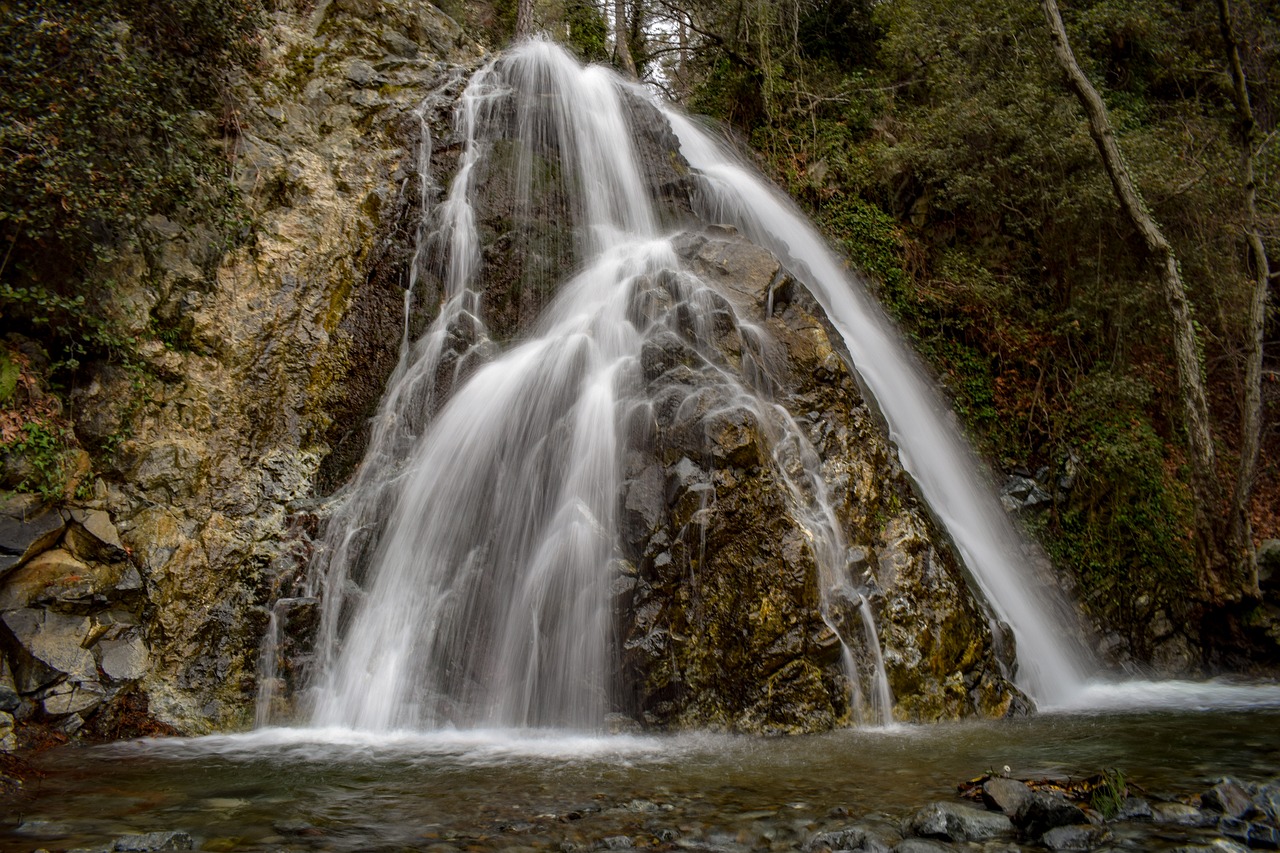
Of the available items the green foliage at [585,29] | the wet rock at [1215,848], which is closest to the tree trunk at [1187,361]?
the wet rock at [1215,848]

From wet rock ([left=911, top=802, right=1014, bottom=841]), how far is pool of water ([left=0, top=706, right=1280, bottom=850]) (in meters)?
0.17

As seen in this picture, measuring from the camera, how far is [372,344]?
9.85 metres

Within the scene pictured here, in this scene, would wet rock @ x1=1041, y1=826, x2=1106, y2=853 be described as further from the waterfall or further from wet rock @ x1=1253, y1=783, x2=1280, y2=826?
the waterfall

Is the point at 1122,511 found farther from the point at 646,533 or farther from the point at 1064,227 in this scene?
the point at 646,533

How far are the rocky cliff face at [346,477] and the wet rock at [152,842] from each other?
347 centimetres

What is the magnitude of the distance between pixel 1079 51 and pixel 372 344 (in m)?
13.2

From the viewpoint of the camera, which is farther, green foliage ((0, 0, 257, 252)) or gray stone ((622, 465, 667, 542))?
green foliage ((0, 0, 257, 252))

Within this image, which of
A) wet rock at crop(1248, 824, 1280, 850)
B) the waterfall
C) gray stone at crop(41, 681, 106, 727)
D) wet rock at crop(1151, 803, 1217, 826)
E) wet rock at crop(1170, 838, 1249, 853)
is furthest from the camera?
the waterfall

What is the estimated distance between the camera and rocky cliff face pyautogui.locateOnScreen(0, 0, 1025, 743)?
6.47 m

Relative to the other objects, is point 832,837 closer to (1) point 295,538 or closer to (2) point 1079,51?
(1) point 295,538

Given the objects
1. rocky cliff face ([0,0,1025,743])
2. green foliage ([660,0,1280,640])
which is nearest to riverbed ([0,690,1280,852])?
rocky cliff face ([0,0,1025,743])

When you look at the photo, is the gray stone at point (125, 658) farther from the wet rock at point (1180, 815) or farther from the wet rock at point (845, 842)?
the wet rock at point (1180, 815)

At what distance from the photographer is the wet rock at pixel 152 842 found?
3.64 metres

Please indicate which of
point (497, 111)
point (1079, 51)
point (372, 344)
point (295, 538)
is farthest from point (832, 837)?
point (1079, 51)
